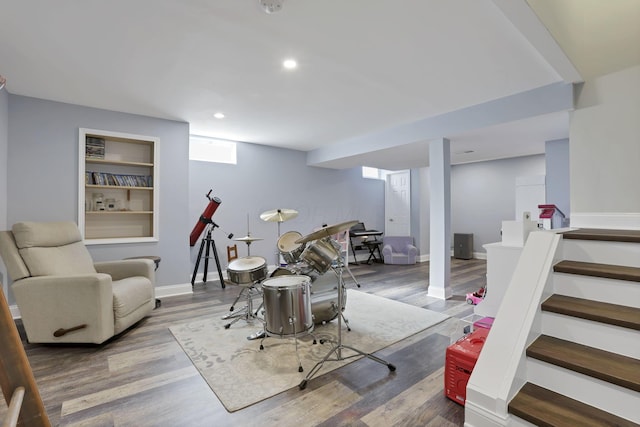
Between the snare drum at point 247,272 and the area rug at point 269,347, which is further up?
the snare drum at point 247,272

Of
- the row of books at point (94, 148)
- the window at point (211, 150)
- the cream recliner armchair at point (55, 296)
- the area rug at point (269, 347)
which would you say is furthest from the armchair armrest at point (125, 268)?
the window at point (211, 150)

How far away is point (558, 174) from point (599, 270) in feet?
10.8

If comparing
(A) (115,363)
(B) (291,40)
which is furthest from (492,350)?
(A) (115,363)

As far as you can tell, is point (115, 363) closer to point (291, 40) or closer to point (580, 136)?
point (291, 40)

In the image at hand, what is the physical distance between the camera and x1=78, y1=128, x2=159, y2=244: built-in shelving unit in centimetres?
375

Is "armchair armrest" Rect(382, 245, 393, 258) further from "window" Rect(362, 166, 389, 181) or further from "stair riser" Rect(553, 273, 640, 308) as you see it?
"stair riser" Rect(553, 273, 640, 308)

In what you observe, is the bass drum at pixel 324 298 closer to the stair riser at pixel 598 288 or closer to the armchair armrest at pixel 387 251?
the stair riser at pixel 598 288

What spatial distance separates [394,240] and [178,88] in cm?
535

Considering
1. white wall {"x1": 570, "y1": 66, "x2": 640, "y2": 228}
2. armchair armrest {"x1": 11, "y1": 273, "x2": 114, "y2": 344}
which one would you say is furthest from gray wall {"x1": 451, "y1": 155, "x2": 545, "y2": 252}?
armchair armrest {"x1": 11, "y1": 273, "x2": 114, "y2": 344}

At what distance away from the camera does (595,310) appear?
62.4 inches

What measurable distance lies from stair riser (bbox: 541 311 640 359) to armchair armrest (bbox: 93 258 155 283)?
3.60 metres

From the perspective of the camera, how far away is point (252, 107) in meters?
3.68

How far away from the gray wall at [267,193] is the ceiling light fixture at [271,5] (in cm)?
361

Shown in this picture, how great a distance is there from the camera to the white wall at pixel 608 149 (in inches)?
112
